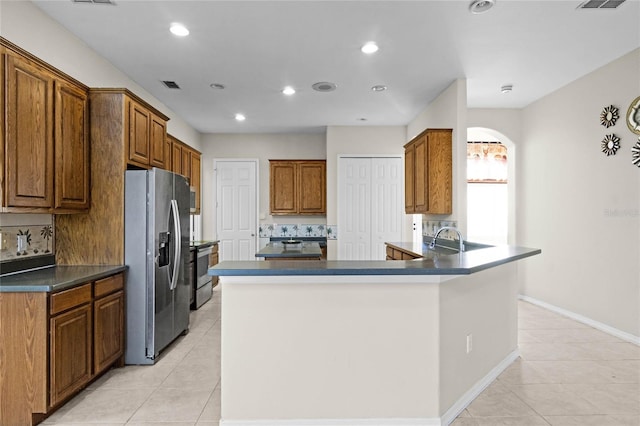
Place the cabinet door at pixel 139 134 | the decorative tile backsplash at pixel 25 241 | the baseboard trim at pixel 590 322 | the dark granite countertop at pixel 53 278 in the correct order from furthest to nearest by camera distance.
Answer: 1. the baseboard trim at pixel 590 322
2. the cabinet door at pixel 139 134
3. the decorative tile backsplash at pixel 25 241
4. the dark granite countertop at pixel 53 278

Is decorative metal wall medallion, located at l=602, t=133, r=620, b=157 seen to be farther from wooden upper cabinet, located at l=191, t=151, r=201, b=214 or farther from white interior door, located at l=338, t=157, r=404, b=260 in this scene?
wooden upper cabinet, located at l=191, t=151, r=201, b=214

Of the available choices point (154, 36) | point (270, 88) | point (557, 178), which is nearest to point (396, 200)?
point (557, 178)

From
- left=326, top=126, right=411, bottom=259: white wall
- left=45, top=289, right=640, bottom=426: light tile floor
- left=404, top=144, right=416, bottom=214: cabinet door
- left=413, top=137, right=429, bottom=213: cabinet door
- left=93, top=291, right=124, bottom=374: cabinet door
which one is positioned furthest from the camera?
left=326, top=126, right=411, bottom=259: white wall

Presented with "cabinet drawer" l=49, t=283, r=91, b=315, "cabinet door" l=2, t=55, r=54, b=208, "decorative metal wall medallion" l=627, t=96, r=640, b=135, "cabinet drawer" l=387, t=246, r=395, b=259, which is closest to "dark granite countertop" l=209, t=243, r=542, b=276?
"cabinet drawer" l=49, t=283, r=91, b=315

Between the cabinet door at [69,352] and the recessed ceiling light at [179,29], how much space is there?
2.29m

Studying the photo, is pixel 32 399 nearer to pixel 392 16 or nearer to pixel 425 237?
pixel 392 16

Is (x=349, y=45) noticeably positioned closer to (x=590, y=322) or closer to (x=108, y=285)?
(x=108, y=285)

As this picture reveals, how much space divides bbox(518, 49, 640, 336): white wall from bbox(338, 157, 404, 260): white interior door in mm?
2011

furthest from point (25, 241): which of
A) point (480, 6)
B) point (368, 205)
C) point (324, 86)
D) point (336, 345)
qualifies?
point (368, 205)

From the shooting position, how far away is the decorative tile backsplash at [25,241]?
104 inches

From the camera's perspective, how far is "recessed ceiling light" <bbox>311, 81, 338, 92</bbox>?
4.52 metres

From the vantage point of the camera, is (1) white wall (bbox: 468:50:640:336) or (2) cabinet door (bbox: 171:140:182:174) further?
(2) cabinet door (bbox: 171:140:182:174)

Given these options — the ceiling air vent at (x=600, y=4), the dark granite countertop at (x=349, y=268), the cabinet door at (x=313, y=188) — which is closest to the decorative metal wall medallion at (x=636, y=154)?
the ceiling air vent at (x=600, y=4)

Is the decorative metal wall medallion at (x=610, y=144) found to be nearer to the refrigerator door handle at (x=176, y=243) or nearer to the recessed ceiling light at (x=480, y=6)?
the recessed ceiling light at (x=480, y=6)
